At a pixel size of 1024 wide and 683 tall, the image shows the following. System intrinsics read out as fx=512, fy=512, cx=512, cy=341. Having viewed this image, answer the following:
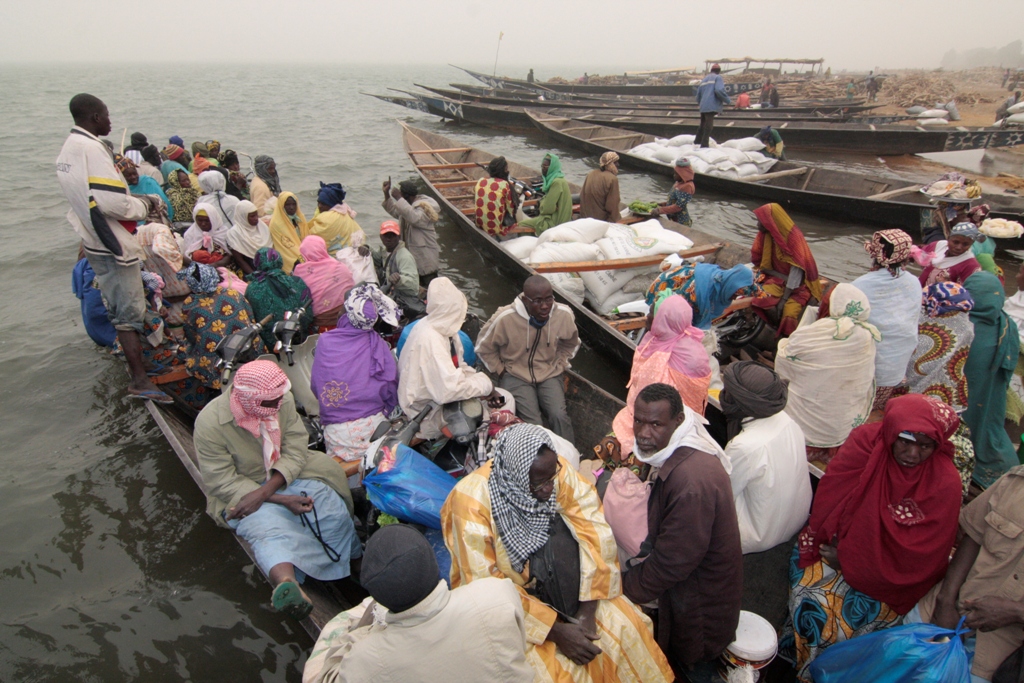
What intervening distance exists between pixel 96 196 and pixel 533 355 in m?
3.25

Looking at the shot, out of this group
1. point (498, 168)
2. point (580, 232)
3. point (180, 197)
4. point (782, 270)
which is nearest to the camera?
point (782, 270)

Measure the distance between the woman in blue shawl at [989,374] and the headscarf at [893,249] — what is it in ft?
1.91

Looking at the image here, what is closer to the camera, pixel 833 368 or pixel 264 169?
pixel 833 368

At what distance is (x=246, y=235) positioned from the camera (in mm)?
5668

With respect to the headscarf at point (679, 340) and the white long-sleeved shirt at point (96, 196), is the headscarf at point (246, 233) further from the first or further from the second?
the headscarf at point (679, 340)

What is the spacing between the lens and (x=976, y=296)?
11.3ft

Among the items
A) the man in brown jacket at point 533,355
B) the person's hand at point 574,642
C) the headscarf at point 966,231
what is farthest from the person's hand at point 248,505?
the headscarf at point 966,231

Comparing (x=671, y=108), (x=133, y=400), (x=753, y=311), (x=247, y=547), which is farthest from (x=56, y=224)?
(x=671, y=108)

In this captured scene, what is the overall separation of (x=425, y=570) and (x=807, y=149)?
18.6m

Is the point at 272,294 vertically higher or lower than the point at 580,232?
lower

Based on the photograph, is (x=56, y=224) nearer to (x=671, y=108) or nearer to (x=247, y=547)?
(x=247, y=547)

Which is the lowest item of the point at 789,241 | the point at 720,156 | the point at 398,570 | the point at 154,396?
the point at 154,396

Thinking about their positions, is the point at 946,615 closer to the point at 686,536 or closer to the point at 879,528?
the point at 879,528

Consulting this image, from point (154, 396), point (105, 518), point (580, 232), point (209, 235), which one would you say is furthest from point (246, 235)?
point (580, 232)
